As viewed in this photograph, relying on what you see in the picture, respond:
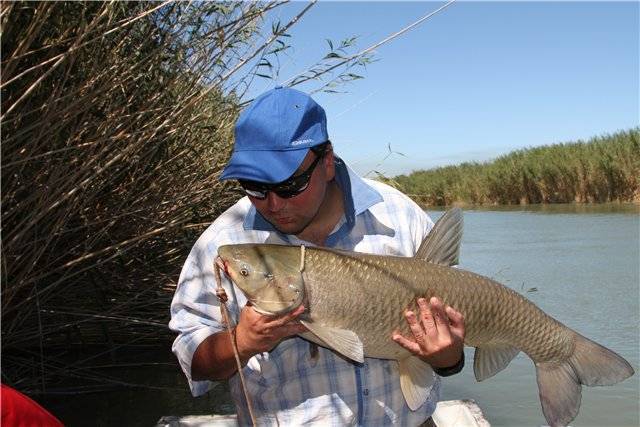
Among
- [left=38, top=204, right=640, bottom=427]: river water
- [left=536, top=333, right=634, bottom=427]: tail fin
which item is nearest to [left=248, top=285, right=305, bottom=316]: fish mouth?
[left=536, top=333, right=634, bottom=427]: tail fin

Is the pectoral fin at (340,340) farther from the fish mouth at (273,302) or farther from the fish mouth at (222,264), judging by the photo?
the fish mouth at (222,264)

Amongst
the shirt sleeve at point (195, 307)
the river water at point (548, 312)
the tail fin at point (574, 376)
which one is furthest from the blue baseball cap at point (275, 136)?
the river water at point (548, 312)

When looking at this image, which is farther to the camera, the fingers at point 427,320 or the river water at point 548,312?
the river water at point 548,312

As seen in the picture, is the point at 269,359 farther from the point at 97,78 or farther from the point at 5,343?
the point at 5,343

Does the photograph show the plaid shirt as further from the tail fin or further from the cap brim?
the tail fin

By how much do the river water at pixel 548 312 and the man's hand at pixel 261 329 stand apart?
2.82 m

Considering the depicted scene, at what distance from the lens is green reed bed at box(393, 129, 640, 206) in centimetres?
1808

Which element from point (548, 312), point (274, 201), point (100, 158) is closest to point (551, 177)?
point (548, 312)

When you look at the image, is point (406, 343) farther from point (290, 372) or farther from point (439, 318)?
point (290, 372)

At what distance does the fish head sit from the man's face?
0.17 metres

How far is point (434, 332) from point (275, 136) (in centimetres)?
73

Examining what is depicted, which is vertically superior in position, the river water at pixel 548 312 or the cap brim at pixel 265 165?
the cap brim at pixel 265 165

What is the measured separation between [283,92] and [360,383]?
91cm

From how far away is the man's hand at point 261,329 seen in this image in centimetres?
192
